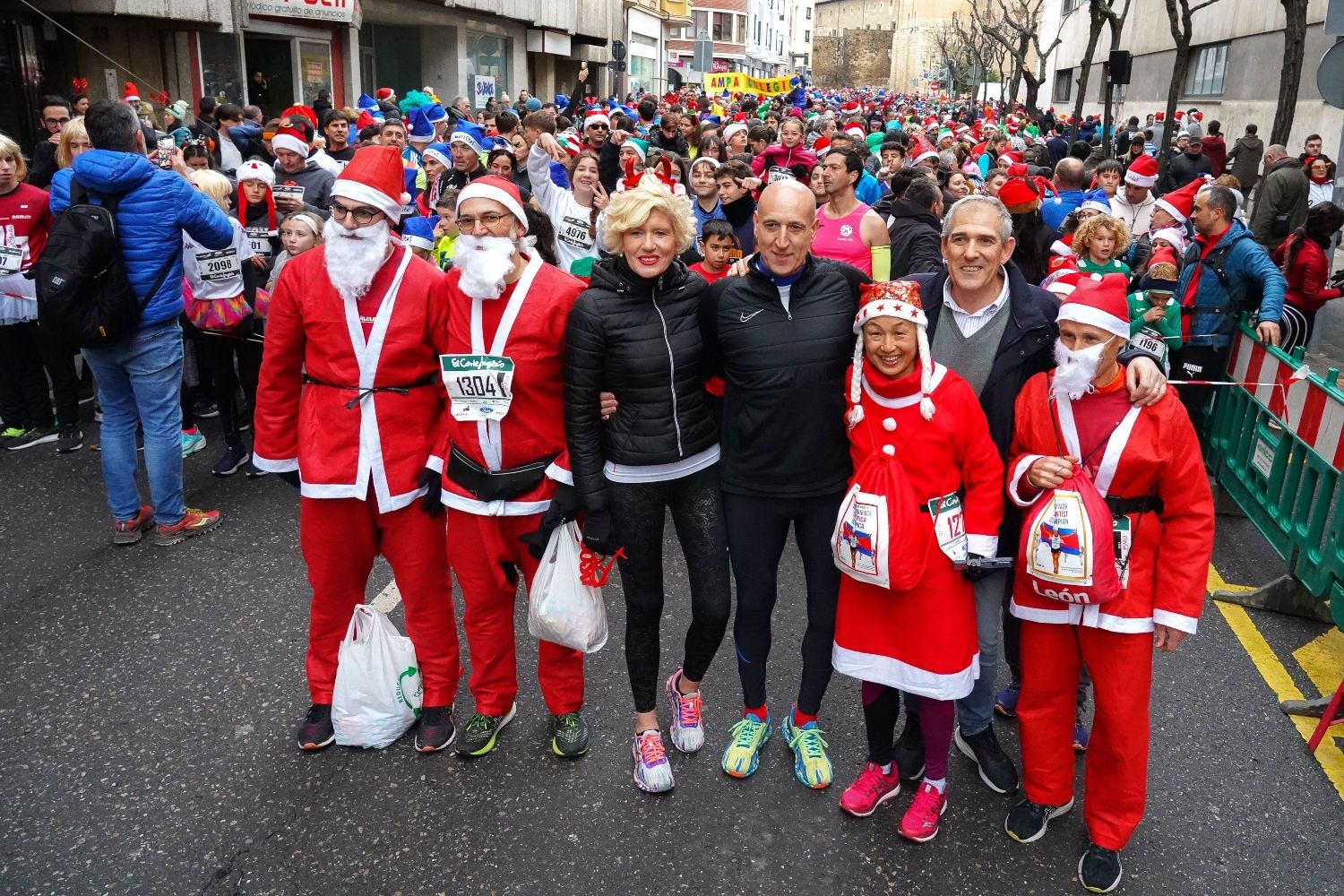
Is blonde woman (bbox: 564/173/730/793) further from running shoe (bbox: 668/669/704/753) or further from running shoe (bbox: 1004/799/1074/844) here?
running shoe (bbox: 1004/799/1074/844)

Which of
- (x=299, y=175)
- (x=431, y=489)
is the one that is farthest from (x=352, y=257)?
(x=299, y=175)

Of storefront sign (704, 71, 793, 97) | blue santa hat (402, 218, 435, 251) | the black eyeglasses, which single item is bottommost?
blue santa hat (402, 218, 435, 251)

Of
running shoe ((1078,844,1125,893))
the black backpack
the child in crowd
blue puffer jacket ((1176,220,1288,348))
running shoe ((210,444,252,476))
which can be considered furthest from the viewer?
running shoe ((210,444,252,476))

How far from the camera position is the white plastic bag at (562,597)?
11.1 feet

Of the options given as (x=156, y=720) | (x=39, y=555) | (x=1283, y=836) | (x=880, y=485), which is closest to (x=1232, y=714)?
(x=1283, y=836)

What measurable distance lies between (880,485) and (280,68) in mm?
21319

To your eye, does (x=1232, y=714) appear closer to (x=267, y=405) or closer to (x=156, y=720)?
(x=267, y=405)

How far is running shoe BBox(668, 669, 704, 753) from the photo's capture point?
3715 mm

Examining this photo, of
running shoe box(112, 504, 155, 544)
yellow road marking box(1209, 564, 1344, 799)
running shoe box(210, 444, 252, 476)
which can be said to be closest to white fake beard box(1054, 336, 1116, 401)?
yellow road marking box(1209, 564, 1344, 799)

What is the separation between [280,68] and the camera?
20.8m

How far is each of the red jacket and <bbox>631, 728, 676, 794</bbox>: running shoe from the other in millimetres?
6524

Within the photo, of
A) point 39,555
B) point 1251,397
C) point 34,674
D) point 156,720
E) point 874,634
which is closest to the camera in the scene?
point 874,634

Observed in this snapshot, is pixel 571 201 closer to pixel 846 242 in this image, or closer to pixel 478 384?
pixel 846 242

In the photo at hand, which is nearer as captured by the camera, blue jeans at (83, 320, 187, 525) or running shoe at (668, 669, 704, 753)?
running shoe at (668, 669, 704, 753)
